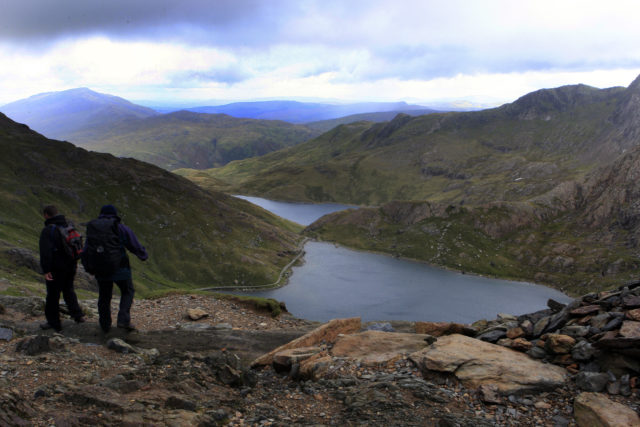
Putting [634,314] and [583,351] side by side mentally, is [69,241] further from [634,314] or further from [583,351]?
[634,314]

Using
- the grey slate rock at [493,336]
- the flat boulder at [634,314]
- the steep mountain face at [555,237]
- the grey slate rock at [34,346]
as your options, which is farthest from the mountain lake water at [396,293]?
the flat boulder at [634,314]

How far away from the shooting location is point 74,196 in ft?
419

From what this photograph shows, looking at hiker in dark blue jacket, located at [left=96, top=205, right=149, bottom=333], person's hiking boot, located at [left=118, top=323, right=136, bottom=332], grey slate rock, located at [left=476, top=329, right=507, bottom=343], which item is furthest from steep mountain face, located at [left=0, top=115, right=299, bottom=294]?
grey slate rock, located at [left=476, top=329, right=507, bottom=343]

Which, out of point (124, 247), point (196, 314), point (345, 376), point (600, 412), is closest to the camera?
point (600, 412)

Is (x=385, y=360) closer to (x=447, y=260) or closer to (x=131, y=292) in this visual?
(x=131, y=292)

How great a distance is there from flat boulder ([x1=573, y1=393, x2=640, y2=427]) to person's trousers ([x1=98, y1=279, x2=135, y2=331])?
15.6 m

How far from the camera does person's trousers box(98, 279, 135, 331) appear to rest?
587 inches

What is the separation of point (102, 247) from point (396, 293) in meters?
131

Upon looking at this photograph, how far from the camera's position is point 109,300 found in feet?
50.2

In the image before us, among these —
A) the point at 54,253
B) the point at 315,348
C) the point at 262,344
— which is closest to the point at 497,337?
the point at 315,348

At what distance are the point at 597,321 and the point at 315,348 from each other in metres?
10.6

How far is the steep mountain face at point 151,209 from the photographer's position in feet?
383

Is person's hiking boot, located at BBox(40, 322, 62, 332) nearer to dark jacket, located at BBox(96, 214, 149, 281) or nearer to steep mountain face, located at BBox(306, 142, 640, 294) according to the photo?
dark jacket, located at BBox(96, 214, 149, 281)

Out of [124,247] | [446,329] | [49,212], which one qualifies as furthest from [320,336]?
[49,212]
